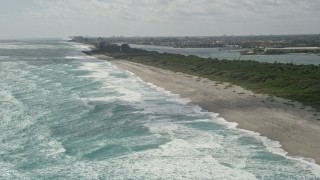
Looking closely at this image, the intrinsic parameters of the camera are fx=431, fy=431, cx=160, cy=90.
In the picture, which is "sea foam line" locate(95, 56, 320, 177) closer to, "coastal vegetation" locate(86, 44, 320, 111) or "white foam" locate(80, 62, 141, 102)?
"white foam" locate(80, 62, 141, 102)

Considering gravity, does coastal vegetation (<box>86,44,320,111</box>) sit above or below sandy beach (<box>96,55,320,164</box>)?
above

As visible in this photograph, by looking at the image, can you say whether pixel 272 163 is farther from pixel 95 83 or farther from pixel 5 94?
pixel 95 83

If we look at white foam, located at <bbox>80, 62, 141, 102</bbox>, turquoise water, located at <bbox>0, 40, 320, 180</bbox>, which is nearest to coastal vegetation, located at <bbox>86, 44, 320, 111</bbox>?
turquoise water, located at <bbox>0, 40, 320, 180</bbox>

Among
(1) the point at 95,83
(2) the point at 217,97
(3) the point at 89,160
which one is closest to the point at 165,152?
Answer: (3) the point at 89,160

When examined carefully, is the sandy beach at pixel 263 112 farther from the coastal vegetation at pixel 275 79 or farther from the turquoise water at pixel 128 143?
the coastal vegetation at pixel 275 79

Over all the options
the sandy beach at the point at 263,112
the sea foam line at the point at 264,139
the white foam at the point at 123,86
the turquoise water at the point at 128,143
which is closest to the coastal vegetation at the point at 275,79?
the sandy beach at the point at 263,112
